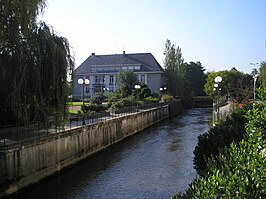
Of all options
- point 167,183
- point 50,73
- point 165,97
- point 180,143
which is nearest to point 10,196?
point 50,73

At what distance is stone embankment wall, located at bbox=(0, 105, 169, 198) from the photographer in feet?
49.2

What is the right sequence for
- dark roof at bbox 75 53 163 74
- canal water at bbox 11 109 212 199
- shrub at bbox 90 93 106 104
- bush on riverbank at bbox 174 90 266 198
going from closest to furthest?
1. bush on riverbank at bbox 174 90 266 198
2. canal water at bbox 11 109 212 199
3. shrub at bbox 90 93 106 104
4. dark roof at bbox 75 53 163 74

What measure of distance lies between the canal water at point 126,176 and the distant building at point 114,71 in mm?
41390

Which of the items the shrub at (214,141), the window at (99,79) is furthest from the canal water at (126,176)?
the window at (99,79)

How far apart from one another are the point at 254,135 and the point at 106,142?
23.9 m

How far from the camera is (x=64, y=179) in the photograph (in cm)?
1833

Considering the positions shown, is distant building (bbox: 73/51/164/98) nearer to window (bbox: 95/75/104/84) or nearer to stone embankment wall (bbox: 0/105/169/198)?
window (bbox: 95/75/104/84)

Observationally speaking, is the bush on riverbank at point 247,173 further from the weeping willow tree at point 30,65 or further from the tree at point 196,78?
the tree at point 196,78

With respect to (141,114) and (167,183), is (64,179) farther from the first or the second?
(141,114)

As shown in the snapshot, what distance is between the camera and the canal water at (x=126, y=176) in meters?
15.8

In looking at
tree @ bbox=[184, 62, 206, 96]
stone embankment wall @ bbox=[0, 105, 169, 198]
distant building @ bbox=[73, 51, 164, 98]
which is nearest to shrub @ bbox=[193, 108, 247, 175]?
stone embankment wall @ bbox=[0, 105, 169, 198]

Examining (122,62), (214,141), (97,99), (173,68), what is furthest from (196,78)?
(214,141)

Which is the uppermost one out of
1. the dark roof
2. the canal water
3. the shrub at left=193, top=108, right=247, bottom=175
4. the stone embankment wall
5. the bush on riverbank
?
the dark roof

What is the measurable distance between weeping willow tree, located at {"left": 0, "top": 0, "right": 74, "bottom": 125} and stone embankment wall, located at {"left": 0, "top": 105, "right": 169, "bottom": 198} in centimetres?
166
